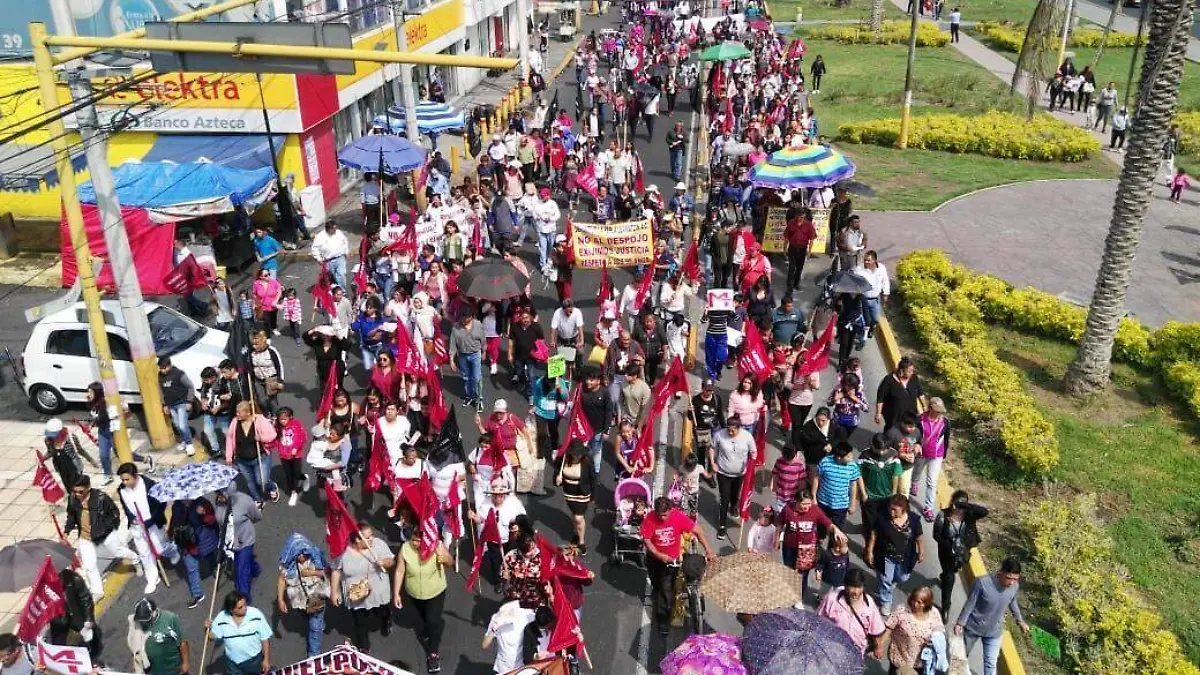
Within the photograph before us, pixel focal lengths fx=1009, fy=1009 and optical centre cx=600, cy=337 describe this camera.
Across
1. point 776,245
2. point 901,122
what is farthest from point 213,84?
point 901,122

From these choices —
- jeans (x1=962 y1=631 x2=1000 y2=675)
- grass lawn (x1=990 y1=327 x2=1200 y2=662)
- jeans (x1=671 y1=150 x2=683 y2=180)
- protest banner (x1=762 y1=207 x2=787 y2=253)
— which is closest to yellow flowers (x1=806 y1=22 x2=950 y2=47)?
jeans (x1=671 y1=150 x2=683 y2=180)

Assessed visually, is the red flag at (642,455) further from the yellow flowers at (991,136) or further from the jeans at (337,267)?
the yellow flowers at (991,136)

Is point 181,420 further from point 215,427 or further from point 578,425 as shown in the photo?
point 578,425

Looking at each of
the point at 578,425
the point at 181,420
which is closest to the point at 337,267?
the point at 181,420

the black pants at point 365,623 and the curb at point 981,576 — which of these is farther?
the black pants at point 365,623

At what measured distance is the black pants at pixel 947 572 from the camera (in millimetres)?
9742

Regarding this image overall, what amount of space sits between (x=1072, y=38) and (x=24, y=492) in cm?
4857

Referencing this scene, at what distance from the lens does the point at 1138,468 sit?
1312cm

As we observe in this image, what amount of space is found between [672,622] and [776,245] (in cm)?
1167

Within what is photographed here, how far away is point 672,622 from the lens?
992 cm

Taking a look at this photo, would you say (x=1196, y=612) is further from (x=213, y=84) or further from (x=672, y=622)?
(x=213, y=84)

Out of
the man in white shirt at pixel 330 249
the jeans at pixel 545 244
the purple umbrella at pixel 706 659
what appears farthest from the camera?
the jeans at pixel 545 244

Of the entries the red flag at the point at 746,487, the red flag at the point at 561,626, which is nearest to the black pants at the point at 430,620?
the red flag at the point at 561,626

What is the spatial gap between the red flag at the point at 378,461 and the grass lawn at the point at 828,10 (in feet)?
177
